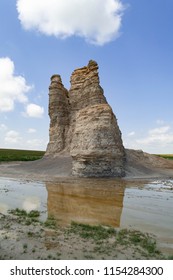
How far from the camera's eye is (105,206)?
55.7ft

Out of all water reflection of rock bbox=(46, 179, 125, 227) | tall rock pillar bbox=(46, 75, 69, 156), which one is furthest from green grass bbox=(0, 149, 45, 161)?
water reflection of rock bbox=(46, 179, 125, 227)

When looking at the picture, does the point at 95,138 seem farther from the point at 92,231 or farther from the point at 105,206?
the point at 92,231

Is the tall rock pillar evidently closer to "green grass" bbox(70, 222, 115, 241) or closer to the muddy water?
the muddy water

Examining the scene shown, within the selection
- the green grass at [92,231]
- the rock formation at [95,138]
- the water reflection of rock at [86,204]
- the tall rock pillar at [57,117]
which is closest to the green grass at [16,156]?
the tall rock pillar at [57,117]

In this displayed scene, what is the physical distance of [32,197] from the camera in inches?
760

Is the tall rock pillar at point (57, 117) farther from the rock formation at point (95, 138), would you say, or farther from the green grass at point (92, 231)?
the green grass at point (92, 231)

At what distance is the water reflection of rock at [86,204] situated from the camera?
542 inches

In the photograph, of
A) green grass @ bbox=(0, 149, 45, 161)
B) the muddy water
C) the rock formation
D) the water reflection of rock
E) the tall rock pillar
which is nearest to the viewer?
the muddy water

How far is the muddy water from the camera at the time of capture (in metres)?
13.0

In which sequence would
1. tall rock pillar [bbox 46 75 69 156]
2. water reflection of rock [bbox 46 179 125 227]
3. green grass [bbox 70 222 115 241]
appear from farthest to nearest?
tall rock pillar [bbox 46 75 69 156]
water reflection of rock [bbox 46 179 125 227]
green grass [bbox 70 222 115 241]

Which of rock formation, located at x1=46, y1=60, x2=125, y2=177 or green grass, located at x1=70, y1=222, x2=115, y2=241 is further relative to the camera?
rock formation, located at x1=46, y1=60, x2=125, y2=177

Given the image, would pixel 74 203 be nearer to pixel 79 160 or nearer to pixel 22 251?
pixel 22 251
